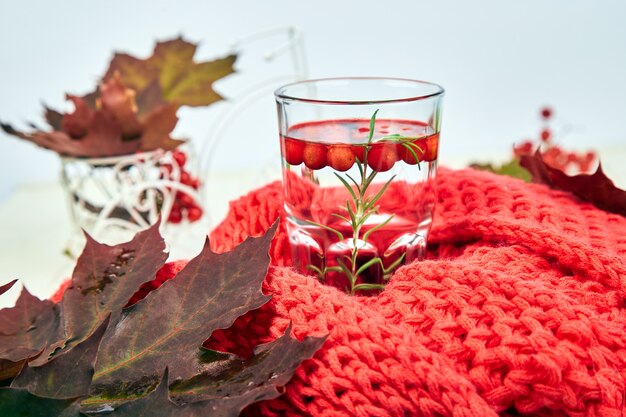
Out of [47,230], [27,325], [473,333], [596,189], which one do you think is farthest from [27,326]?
[47,230]

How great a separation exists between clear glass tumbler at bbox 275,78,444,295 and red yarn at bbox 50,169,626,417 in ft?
0.08

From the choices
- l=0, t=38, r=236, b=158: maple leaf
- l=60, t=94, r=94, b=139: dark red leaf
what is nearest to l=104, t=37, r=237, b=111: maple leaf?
l=0, t=38, r=236, b=158: maple leaf

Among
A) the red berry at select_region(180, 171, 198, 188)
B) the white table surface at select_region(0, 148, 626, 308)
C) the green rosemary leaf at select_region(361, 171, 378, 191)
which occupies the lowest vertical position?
the white table surface at select_region(0, 148, 626, 308)

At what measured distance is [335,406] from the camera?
271mm

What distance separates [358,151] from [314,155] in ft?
0.07

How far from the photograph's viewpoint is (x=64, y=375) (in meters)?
0.24

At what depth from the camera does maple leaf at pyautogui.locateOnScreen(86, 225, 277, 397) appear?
10.8 inches

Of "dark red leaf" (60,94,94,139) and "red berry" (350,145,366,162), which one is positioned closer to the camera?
"red berry" (350,145,366,162)

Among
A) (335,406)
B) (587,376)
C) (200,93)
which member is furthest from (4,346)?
(200,93)

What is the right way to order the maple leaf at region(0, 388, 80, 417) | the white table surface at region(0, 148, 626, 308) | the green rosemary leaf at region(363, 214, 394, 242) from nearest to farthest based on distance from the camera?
the maple leaf at region(0, 388, 80, 417)
the green rosemary leaf at region(363, 214, 394, 242)
the white table surface at region(0, 148, 626, 308)

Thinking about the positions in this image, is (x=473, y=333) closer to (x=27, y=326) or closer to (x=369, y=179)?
(x=369, y=179)

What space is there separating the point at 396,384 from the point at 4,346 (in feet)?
0.58

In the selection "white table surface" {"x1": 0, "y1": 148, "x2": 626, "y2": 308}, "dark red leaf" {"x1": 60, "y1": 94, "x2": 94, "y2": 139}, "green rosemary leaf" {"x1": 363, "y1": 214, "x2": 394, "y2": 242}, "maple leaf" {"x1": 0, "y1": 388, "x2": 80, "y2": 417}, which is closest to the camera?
"maple leaf" {"x1": 0, "y1": 388, "x2": 80, "y2": 417}

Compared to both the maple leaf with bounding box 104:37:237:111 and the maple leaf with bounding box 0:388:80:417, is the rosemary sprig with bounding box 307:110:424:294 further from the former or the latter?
the maple leaf with bounding box 104:37:237:111
